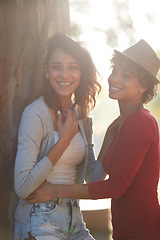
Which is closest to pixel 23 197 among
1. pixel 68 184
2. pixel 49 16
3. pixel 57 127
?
pixel 68 184

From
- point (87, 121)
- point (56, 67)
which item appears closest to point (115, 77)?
point (56, 67)

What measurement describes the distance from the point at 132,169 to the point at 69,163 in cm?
49

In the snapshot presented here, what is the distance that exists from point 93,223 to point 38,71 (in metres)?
2.71

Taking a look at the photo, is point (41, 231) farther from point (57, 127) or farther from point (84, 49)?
point (84, 49)

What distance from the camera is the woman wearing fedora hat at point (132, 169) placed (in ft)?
8.48

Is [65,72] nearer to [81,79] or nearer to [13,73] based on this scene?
[81,79]

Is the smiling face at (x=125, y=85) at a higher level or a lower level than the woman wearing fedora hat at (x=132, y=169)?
higher

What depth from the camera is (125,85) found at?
2.80 metres

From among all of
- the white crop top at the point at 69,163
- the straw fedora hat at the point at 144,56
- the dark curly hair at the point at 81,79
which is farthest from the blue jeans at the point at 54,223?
the straw fedora hat at the point at 144,56

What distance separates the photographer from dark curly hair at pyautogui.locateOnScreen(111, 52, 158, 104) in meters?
2.80

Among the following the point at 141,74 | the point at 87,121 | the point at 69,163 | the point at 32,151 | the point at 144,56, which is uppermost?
the point at 144,56

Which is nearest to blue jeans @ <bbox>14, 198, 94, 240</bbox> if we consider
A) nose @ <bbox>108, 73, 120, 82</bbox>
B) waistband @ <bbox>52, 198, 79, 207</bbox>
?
waistband @ <bbox>52, 198, 79, 207</bbox>

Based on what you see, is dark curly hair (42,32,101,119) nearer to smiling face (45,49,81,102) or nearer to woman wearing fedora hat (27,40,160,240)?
smiling face (45,49,81,102)

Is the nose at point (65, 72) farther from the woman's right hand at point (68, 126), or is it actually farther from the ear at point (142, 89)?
the ear at point (142, 89)
